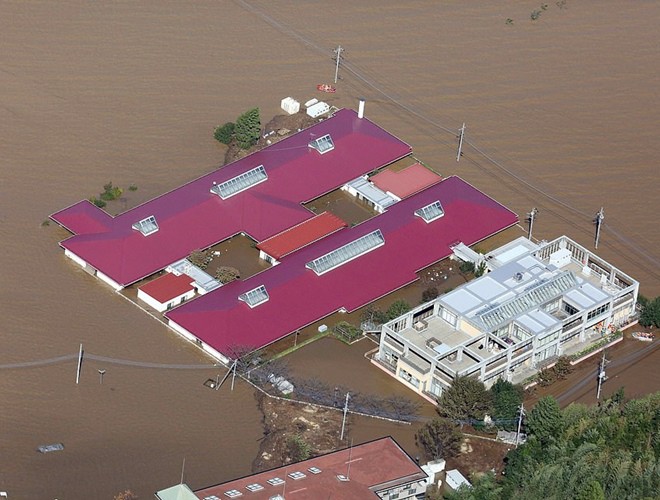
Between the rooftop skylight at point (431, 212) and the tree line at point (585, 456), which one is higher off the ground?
the rooftop skylight at point (431, 212)

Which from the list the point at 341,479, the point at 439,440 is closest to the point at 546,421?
the point at 439,440

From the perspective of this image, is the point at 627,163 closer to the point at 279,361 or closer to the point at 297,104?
the point at 297,104

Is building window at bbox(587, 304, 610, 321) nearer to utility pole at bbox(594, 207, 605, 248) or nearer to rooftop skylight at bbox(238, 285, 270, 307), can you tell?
utility pole at bbox(594, 207, 605, 248)

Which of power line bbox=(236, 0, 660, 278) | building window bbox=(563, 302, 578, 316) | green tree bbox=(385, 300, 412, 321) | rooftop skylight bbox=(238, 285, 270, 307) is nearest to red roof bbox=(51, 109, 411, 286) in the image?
power line bbox=(236, 0, 660, 278)

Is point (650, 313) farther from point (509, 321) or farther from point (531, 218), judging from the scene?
point (531, 218)

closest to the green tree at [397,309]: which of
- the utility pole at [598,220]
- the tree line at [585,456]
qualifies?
the tree line at [585,456]

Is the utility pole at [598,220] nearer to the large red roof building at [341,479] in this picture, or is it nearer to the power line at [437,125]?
the power line at [437,125]
